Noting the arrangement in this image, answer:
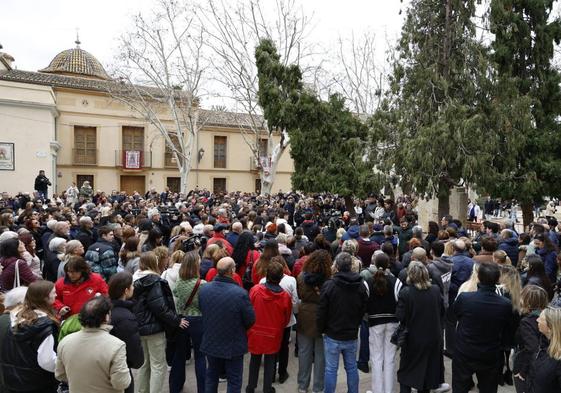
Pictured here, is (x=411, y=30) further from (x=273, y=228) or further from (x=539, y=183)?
(x=273, y=228)

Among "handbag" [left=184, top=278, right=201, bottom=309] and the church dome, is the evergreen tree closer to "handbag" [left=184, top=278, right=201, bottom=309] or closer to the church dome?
"handbag" [left=184, top=278, right=201, bottom=309]

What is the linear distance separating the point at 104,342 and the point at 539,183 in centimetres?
1202

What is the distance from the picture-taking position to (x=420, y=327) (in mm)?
4105

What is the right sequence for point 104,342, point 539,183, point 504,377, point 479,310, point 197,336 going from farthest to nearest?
point 539,183
point 504,377
point 197,336
point 479,310
point 104,342

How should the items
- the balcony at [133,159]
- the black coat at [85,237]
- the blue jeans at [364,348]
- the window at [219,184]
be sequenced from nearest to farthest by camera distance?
the blue jeans at [364,348], the black coat at [85,237], the balcony at [133,159], the window at [219,184]

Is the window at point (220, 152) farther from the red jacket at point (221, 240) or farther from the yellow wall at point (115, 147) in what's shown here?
the red jacket at point (221, 240)

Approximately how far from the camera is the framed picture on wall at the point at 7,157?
65.9 feet

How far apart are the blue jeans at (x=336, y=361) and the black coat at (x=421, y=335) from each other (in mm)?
464

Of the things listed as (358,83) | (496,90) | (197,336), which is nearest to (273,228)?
(197,336)

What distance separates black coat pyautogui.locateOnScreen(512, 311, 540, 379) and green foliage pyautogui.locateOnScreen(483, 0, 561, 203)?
8785mm

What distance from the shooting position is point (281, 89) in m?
11.6

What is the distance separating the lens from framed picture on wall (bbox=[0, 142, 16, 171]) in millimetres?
20078

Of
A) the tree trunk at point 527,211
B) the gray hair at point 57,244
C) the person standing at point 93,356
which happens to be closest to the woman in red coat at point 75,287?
the person standing at point 93,356

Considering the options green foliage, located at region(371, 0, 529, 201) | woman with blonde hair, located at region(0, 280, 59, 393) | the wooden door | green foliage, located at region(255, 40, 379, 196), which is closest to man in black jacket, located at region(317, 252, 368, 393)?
woman with blonde hair, located at region(0, 280, 59, 393)
